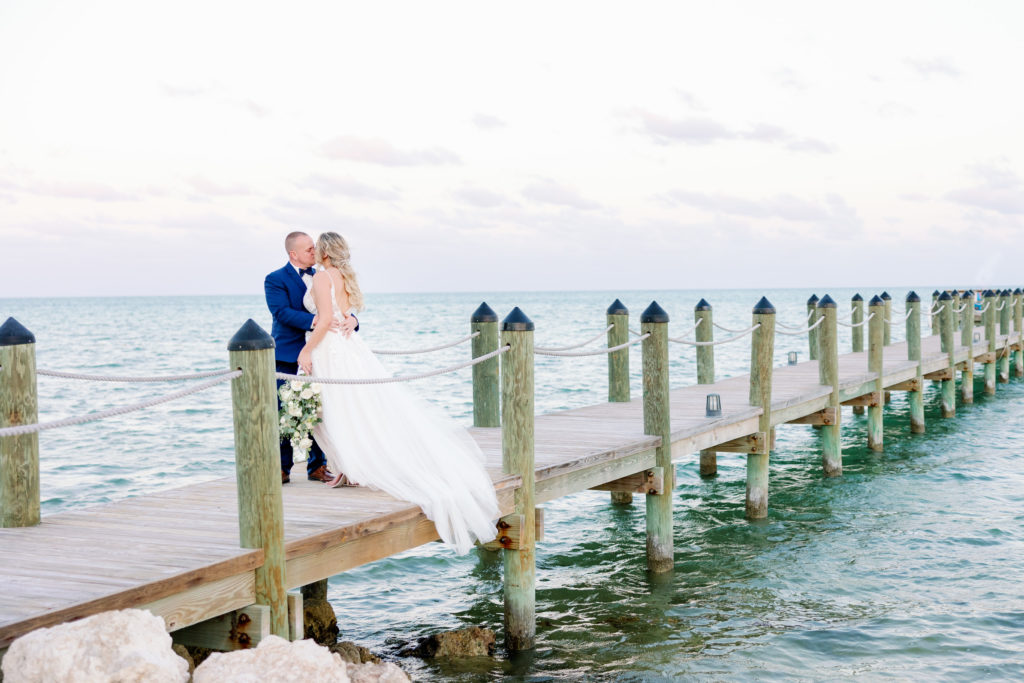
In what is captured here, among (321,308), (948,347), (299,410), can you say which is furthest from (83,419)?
(948,347)

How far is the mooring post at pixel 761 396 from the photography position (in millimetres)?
11352

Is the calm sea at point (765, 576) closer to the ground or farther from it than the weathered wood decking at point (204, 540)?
closer to the ground

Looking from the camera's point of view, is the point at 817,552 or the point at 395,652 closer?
the point at 395,652

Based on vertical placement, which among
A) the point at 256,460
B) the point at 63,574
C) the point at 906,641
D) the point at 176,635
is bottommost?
the point at 906,641

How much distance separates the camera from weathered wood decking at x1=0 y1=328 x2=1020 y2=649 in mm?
4500

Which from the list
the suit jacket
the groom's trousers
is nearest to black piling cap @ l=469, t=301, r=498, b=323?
the groom's trousers

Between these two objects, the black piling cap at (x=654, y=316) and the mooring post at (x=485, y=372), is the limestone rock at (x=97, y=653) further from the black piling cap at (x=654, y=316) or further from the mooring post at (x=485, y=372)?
the black piling cap at (x=654, y=316)

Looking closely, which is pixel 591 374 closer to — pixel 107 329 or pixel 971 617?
pixel 971 617

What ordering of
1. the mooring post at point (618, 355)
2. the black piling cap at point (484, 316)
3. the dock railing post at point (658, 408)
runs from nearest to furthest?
the dock railing post at point (658, 408)
the black piling cap at point (484, 316)
the mooring post at point (618, 355)

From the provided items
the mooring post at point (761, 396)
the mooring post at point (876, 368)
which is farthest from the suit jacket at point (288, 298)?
the mooring post at point (876, 368)

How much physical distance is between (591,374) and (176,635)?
3186 centimetres

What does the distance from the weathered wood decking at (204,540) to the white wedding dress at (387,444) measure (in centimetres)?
21

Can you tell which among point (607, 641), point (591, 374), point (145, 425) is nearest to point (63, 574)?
point (607, 641)

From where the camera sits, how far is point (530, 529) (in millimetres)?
7352
